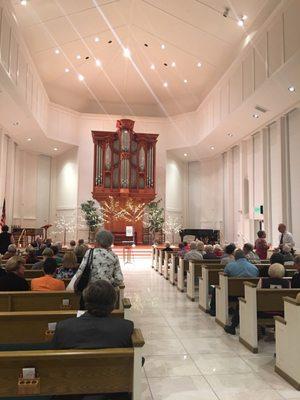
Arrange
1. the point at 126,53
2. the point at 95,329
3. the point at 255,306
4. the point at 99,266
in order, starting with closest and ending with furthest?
the point at 95,329
the point at 99,266
the point at 255,306
the point at 126,53

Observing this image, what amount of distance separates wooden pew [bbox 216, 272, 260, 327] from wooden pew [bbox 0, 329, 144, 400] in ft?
10.8

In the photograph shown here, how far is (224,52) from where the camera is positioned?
40.1ft

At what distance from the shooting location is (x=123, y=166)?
17203mm

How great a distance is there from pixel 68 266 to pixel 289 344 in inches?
96.9

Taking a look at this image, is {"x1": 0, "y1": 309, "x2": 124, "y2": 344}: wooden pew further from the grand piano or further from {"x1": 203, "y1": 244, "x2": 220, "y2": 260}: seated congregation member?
the grand piano

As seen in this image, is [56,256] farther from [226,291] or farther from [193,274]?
[226,291]

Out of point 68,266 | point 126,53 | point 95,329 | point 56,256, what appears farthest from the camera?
point 126,53

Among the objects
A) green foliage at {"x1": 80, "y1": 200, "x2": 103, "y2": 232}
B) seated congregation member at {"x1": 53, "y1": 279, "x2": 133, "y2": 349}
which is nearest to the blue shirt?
seated congregation member at {"x1": 53, "y1": 279, "x2": 133, "y2": 349}

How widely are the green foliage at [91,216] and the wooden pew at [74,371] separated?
14632mm

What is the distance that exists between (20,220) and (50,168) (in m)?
3.21

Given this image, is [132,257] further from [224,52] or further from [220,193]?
[224,52]

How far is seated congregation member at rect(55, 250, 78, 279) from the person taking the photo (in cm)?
439

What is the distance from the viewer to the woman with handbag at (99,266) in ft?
11.5

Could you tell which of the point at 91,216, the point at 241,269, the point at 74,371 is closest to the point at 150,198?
the point at 91,216
